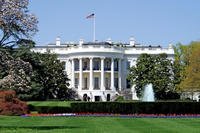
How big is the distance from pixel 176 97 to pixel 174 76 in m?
4.00

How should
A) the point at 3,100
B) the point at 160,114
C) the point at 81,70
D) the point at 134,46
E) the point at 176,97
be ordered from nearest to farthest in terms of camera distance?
the point at 160,114 < the point at 3,100 < the point at 176,97 < the point at 81,70 < the point at 134,46

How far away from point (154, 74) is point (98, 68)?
1933 centimetres

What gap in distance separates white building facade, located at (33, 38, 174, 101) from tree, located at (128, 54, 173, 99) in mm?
11618

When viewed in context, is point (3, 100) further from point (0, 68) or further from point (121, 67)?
point (121, 67)

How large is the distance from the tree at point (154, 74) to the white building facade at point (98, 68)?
38.1ft

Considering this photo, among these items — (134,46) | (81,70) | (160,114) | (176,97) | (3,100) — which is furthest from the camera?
(134,46)

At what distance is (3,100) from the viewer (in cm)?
4184

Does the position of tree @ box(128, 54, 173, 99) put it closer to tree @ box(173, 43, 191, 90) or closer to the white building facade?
tree @ box(173, 43, 191, 90)

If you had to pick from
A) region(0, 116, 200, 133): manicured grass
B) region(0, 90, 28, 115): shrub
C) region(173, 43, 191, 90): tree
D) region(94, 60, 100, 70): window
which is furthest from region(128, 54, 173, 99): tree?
region(0, 116, 200, 133): manicured grass

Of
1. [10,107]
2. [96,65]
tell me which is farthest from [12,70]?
[96,65]

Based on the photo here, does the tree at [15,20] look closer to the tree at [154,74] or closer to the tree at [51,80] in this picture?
the tree at [51,80]

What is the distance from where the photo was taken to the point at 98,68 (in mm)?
104875

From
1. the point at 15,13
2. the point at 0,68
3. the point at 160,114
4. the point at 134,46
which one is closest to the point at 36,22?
the point at 15,13

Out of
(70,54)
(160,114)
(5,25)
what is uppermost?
(70,54)
